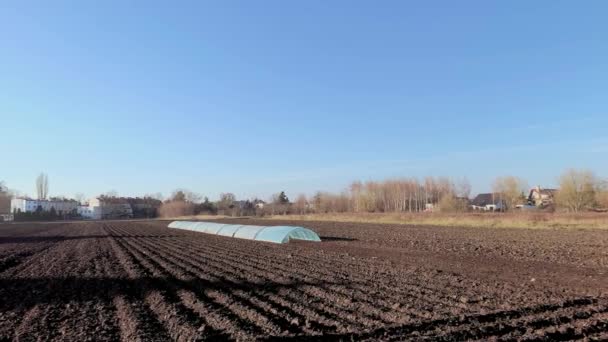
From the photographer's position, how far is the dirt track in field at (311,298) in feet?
25.2

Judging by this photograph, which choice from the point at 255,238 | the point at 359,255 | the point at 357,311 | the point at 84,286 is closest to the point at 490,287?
the point at 357,311

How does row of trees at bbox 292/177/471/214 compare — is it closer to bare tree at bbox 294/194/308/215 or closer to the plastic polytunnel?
bare tree at bbox 294/194/308/215

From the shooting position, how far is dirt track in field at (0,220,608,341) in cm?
768

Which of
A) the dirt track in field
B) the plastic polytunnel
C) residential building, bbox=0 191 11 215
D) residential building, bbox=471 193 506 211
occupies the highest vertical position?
residential building, bbox=0 191 11 215

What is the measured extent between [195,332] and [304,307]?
2581 mm

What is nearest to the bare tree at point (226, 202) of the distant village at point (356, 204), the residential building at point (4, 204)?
the distant village at point (356, 204)

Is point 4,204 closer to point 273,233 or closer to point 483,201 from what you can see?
point 273,233

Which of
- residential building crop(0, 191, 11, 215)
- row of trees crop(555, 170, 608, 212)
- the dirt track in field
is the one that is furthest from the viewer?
residential building crop(0, 191, 11, 215)

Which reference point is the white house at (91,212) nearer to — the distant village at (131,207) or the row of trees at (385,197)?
the distant village at (131,207)

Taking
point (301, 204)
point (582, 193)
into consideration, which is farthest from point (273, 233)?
point (301, 204)

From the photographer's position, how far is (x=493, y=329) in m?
7.51

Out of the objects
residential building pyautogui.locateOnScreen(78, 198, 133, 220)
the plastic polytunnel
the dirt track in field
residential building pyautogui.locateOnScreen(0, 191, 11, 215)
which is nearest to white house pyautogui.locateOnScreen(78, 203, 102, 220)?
residential building pyautogui.locateOnScreen(78, 198, 133, 220)

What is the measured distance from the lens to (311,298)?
1055cm

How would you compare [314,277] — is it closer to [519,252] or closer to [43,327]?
[43,327]
